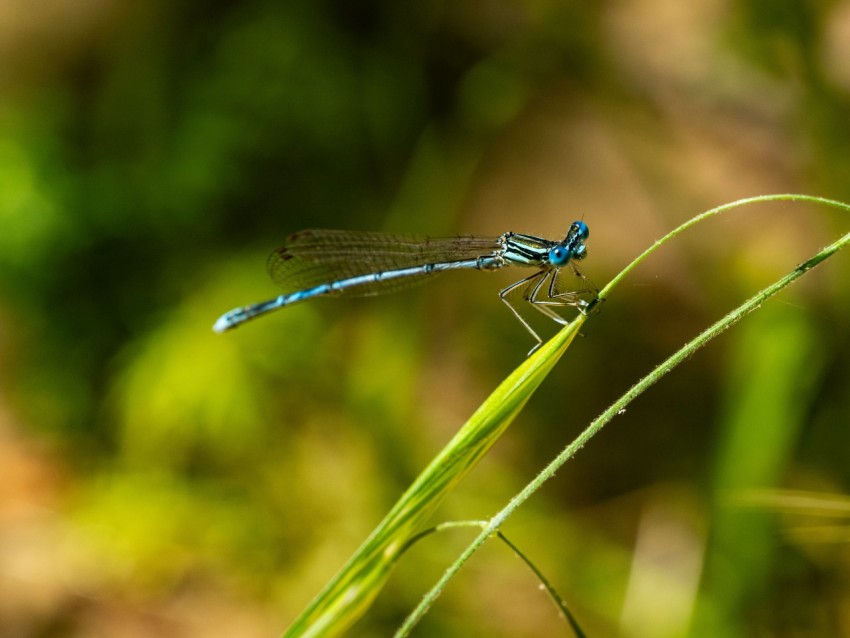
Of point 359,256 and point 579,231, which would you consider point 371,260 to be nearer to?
point 359,256

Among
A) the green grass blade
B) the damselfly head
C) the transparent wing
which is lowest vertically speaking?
the green grass blade

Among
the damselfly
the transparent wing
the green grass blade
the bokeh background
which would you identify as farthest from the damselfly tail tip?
the green grass blade

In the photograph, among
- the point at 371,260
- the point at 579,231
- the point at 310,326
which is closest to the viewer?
the point at 579,231

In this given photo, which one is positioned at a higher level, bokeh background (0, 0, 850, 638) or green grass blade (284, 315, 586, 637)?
bokeh background (0, 0, 850, 638)

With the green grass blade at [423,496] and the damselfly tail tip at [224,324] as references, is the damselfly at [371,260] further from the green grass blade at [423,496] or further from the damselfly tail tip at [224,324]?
the green grass blade at [423,496]

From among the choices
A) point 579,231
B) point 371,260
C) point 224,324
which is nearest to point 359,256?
point 371,260

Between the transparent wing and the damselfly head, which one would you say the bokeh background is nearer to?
the transparent wing

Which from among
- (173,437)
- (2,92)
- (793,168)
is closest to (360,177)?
(173,437)
